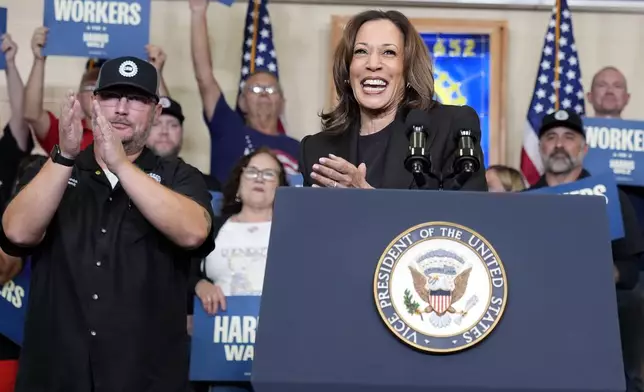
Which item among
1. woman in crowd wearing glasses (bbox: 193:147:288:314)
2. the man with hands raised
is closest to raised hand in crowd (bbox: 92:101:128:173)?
the man with hands raised

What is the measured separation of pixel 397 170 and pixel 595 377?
2.59ft

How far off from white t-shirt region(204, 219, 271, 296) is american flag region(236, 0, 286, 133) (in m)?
2.10

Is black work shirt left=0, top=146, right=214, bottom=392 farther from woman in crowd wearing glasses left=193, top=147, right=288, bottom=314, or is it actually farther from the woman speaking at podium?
woman in crowd wearing glasses left=193, top=147, right=288, bottom=314

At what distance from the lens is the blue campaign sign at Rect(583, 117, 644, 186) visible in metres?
4.92

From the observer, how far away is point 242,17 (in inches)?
258

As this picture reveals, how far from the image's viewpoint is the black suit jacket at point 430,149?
2162mm

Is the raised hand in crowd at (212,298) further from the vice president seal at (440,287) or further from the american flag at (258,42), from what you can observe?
the american flag at (258,42)

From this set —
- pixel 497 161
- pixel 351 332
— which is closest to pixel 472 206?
pixel 351 332

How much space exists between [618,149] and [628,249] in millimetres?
681

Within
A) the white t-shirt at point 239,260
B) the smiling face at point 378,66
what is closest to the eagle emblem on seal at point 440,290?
the smiling face at point 378,66

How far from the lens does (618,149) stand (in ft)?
16.2

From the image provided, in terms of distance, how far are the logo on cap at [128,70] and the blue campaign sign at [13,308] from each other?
51.3 inches

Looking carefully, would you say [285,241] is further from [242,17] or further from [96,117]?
[242,17]

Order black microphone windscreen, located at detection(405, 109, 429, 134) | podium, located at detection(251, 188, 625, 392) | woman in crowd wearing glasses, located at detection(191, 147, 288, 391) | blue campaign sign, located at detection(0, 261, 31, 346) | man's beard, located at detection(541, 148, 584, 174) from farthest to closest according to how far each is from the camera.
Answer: man's beard, located at detection(541, 148, 584, 174)
woman in crowd wearing glasses, located at detection(191, 147, 288, 391)
blue campaign sign, located at detection(0, 261, 31, 346)
black microphone windscreen, located at detection(405, 109, 429, 134)
podium, located at detection(251, 188, 625, 392)
